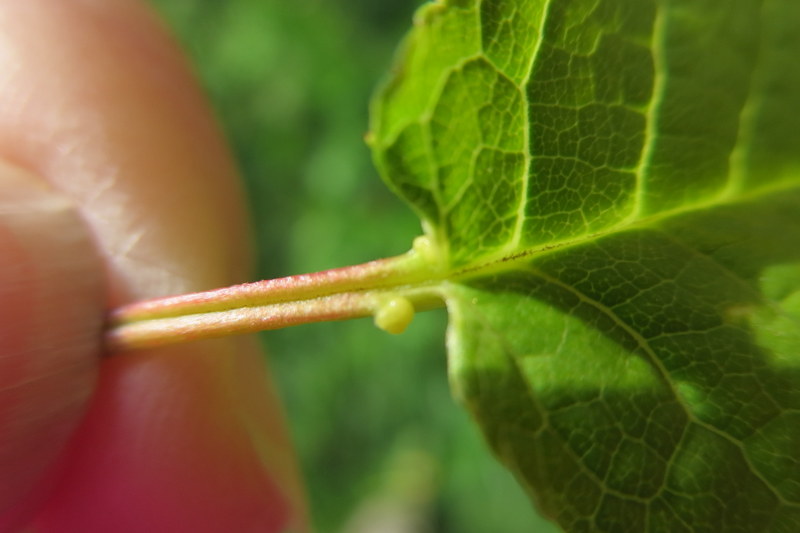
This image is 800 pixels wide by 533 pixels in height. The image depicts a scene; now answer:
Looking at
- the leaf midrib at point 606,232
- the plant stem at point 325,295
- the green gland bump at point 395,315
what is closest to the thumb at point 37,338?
the plant stem at point 325,295

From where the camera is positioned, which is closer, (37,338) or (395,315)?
(395,315)

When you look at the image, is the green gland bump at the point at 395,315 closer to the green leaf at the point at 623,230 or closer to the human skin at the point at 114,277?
the green leaf at the point at 623,230

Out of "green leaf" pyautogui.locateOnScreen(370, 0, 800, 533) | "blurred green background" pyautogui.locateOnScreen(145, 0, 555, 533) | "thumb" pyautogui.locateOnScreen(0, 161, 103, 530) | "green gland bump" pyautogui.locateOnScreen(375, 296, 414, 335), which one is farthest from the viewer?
"blurred green background" pyautogui.locateOnScreen(145, 0, 555, 533)

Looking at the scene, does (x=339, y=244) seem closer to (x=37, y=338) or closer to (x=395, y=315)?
(x=37, y=338)

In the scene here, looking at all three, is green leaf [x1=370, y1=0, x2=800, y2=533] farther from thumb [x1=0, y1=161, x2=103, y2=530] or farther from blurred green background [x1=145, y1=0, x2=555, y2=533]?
blurred green background [x1=145, y1=0, x2=555, y2=533]

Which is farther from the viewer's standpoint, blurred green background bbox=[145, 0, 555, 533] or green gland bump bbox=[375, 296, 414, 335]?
blurred green background bbox=[145, 0, 555, 533]

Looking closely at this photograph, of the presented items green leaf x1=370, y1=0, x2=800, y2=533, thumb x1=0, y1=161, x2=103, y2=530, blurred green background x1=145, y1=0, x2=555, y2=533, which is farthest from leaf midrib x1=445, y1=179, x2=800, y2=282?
blurred green background x1=145, y1=0, x2=555, y2=533

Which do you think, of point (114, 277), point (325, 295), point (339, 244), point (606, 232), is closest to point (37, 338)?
point (114, 277)
